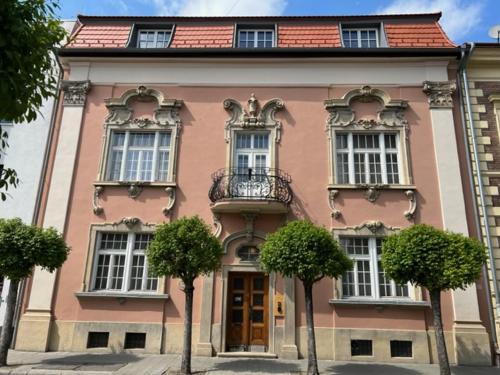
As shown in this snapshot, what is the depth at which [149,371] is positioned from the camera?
922cm

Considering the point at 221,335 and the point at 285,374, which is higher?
the point at 221,335

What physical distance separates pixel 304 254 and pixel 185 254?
2808mm

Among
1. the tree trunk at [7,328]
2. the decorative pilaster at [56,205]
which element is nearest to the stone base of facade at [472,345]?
the decorative pilaster at [56,205]

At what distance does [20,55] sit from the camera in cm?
510

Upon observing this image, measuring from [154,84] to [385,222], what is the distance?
8.86 meters

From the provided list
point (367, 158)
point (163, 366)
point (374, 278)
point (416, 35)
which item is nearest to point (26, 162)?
point (163, 366)

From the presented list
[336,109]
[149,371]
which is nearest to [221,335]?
[149,371]

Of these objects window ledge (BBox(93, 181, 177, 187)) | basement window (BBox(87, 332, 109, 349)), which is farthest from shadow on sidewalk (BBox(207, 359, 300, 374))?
window ledge (BBox(93, 181, 177, 187))

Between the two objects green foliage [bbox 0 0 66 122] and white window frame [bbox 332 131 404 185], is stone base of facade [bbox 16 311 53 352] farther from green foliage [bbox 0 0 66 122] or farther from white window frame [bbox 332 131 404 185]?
white window frame [bbox 332 131 404 185]

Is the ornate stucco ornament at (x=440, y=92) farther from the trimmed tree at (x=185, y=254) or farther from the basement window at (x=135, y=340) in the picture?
the basement window at (x=135, y=340)

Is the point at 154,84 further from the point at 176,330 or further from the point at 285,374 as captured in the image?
the point at 285,374

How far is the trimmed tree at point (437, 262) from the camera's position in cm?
866

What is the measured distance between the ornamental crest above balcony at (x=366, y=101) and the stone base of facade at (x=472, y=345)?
626 cm

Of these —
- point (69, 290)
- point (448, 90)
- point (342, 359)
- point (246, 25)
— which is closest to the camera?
point (342, 359)
